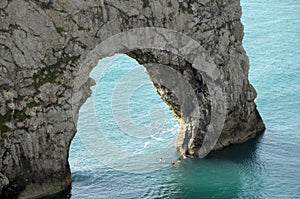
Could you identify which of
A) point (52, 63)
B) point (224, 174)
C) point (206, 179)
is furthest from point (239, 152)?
point (52, 63)

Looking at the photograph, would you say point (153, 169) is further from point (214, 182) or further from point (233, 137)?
point (233, 137)

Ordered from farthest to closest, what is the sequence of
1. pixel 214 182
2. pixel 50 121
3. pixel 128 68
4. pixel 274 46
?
pixel 274 46 → pixel 128 68 → pixel 214 182 → pixel 50 121

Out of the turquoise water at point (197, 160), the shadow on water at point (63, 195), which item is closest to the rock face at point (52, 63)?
the shadow on water at point (63, 195)

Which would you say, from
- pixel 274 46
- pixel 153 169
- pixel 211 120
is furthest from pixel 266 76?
pixel 153 169

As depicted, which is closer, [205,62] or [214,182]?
[214,182]

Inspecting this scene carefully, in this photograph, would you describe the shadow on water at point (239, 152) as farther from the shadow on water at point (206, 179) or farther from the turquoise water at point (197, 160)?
the turquoise water at point (197, 160)

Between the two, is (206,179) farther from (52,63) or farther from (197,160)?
(52,63)

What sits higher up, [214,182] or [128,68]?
[128,68]

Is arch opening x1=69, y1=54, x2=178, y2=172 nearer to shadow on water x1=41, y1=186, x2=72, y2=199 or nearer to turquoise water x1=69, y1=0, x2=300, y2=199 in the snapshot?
turquoise water x1=69, y1=0, x2=300, y2=199
